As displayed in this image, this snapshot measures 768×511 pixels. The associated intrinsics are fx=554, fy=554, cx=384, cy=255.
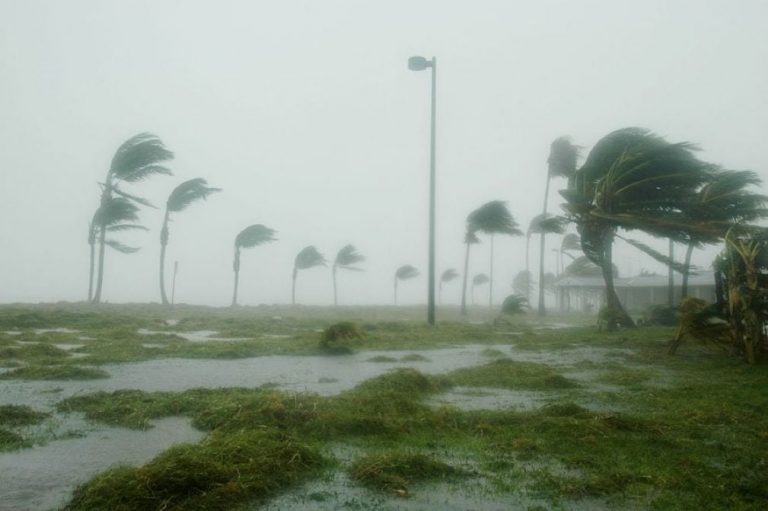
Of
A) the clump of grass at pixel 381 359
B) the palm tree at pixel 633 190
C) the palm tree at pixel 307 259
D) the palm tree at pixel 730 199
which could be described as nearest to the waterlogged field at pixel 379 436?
the clump of grass at pixel 381 359

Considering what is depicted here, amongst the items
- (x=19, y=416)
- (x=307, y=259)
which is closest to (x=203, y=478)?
(x=19, y=416)

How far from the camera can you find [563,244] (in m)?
67.5

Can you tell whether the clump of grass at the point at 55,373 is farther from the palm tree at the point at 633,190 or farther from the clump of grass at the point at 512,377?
the palm tree at the point at 633,190

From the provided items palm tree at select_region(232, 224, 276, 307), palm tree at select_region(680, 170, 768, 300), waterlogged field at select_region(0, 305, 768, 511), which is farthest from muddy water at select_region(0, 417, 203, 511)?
palm tree at select_region(232, 224, 276, 307)

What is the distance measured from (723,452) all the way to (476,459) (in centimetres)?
192

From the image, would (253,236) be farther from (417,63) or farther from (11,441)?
(11,441)

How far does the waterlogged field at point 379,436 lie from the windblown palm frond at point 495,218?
27.9 metres

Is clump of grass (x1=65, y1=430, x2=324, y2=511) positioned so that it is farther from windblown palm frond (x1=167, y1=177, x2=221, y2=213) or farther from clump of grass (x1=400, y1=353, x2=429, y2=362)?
windblown palm frond (x1=167, y1=177, x2=221, y2=213)

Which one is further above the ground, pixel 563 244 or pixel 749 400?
pixel 563 244

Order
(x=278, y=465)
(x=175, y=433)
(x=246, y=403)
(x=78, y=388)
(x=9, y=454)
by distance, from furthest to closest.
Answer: (x=78, y=388) → (x=246, y=403) → (x=175, y=433) → (x=9, y=454) → (x=278, y=465)

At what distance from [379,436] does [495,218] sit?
33.3 meters

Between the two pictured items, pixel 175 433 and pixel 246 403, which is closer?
pixel 175 433


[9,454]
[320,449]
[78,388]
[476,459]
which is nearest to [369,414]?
[320,449]

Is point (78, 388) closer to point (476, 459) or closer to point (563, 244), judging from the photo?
point (476, 459)
